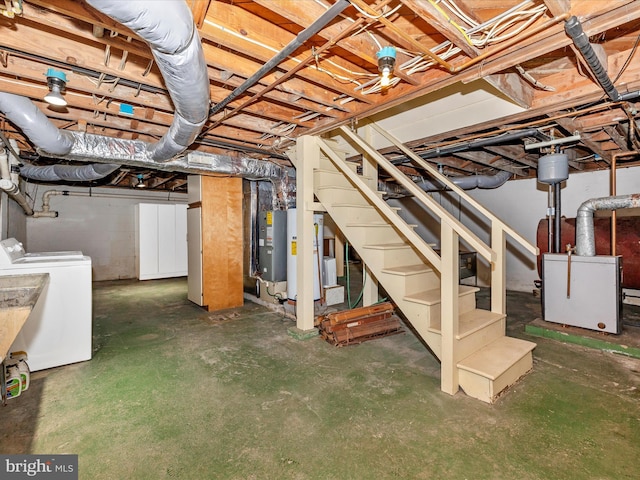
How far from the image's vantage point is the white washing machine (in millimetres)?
2703

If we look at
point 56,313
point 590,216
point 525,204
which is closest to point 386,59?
point 590,216

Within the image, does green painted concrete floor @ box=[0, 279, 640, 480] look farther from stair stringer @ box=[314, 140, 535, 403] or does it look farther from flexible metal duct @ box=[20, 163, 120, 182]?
flexible metal duct @ box=[20, 163, 120, 182]

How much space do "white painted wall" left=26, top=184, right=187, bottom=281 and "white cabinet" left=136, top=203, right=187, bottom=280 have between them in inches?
11.6

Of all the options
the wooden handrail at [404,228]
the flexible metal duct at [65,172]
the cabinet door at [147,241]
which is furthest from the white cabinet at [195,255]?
the cabinet door at [147,241]

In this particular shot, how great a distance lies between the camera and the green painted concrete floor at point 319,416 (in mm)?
1639

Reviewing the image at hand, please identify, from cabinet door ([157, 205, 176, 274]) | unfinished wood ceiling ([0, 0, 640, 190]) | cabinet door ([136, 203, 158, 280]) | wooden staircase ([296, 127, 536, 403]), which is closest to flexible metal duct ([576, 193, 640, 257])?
unfinished wood ceiling ([0, 0, 640, 190])

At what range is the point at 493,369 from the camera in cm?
223

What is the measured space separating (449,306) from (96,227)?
810 centimetres

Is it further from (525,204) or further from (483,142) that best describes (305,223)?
(525,204)

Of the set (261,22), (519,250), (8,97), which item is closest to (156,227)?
(8,97)

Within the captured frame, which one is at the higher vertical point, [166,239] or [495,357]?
[166,239]

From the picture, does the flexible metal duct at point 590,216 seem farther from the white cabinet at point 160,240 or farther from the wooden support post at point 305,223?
the white cabinet at point 160,240

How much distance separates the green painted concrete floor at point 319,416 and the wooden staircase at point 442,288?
22cm

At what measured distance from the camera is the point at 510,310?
4.70 m
